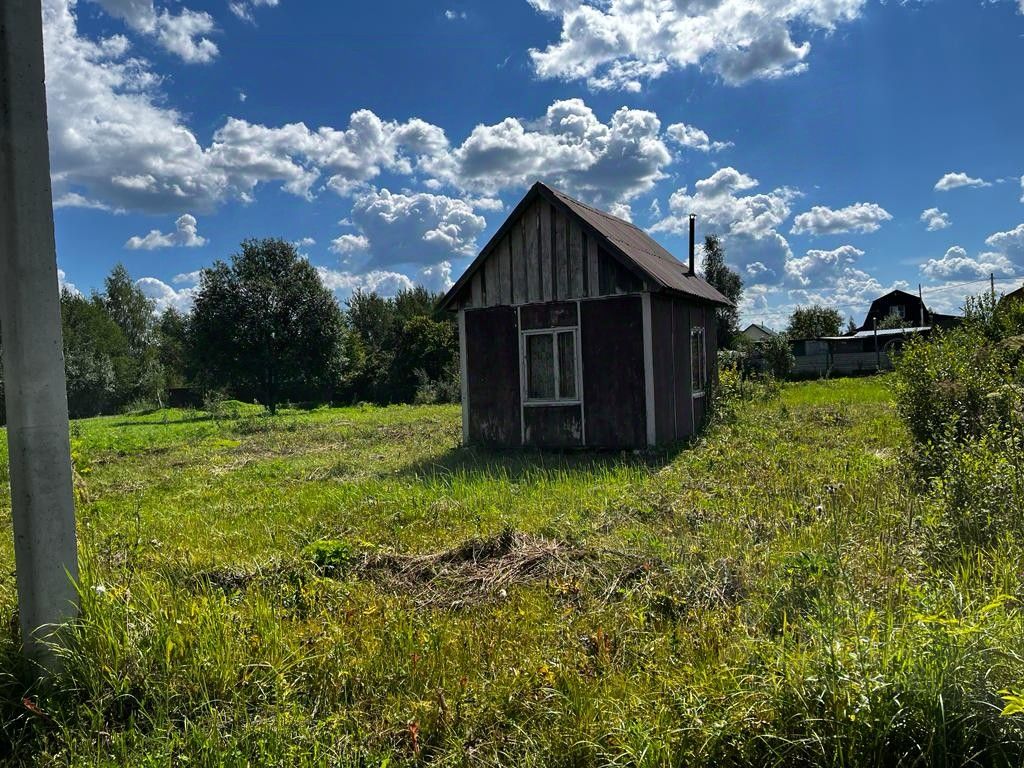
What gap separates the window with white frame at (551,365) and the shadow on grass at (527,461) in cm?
113

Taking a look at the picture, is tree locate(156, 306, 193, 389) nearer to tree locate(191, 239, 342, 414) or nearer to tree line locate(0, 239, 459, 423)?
tree line locate(0, 239, 459, 423)

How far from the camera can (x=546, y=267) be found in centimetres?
1235

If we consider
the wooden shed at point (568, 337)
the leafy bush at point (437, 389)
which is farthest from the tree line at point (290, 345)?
the wooden shed at point (568, 337)

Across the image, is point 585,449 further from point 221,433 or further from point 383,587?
point 221,433

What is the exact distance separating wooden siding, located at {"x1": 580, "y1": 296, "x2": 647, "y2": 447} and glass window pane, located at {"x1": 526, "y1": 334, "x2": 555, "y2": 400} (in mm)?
757

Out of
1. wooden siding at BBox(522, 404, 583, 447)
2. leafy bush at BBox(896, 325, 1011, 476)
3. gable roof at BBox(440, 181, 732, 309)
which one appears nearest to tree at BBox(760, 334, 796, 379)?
gable roof at BBox(440, 181, 732, 309)

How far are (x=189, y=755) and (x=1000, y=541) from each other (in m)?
4.61

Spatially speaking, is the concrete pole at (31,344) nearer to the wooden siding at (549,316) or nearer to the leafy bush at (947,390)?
the leafy bush at (947,390)

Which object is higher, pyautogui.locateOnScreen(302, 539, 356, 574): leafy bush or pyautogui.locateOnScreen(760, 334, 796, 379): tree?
pyautogui.locateOnScreen(760, 334, 796, 379): tree

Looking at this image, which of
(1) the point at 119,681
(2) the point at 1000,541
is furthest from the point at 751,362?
(1) the point at 119,681

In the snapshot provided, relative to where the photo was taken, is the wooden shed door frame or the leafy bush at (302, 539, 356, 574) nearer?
the leafy bush at (302, 539, 356, 574)

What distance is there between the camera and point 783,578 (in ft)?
13.7

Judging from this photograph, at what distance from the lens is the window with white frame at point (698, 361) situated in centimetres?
1428

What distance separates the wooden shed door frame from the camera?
A: 12.2 metres
